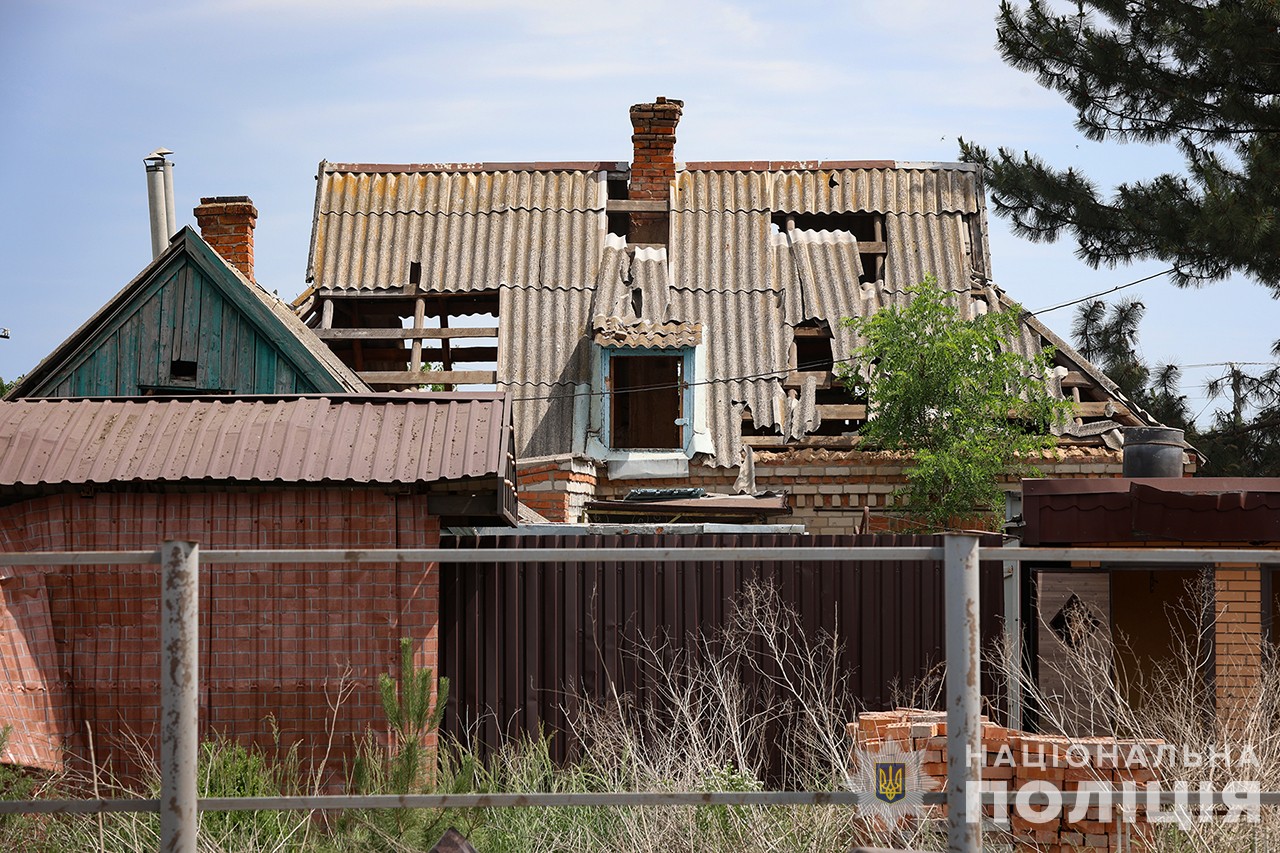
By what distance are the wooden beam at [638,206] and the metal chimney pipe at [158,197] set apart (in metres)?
7.22

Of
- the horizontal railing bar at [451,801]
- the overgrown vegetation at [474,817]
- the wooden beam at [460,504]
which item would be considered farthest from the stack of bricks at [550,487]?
the horizontal railing bar at [451,801]

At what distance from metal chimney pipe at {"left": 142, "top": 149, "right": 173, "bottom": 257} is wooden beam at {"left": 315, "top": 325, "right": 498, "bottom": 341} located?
2.68 meters

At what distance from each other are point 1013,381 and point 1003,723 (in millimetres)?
9824

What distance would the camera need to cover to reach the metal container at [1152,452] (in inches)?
422

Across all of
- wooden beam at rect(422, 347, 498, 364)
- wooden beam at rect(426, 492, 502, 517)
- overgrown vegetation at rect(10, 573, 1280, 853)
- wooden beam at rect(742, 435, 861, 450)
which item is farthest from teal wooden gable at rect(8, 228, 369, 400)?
overgrown vegetation at rect(10, 573, 1280, 853)

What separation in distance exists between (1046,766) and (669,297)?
48.2 ft

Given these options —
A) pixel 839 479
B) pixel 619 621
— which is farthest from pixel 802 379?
pixel 619 621

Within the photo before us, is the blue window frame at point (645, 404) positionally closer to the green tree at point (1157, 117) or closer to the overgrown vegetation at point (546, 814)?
the green tree at point (1157, 117)

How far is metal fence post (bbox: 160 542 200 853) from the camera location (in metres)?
4.36

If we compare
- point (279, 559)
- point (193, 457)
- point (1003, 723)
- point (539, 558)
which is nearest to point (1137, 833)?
point (1003, 723)

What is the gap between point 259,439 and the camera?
7.95 metres

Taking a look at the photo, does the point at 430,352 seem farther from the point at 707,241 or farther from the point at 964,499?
the point at 964,499

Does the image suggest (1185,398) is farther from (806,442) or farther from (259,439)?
(259,439)

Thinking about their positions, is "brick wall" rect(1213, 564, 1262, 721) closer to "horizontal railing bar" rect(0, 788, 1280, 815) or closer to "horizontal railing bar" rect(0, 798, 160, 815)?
"horizontal railing bar" rect(0, 788, 1280, 815)
